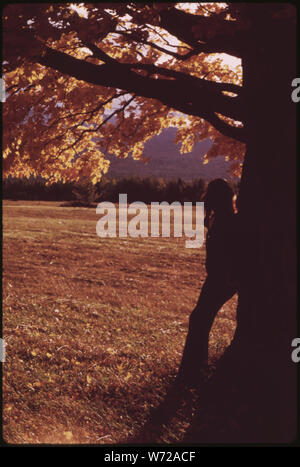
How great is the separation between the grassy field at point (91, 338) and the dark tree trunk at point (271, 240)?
44.3 inches

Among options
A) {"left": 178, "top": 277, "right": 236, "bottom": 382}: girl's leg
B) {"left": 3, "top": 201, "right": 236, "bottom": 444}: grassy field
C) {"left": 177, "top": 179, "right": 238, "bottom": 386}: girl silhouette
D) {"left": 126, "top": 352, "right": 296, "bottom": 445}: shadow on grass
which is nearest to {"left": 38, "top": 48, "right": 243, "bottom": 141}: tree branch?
{"left": 177, "top": 179, "right": 238, "bottom": 386}: girl silhouette

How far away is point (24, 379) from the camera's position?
4.86 meters

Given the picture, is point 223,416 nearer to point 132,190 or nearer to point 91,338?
point 91,338

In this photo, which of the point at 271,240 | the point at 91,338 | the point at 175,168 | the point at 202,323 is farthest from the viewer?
the point at 175,168

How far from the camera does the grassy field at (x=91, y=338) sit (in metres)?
4.11

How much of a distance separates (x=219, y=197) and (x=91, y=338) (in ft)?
12.4

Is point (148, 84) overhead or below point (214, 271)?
overhead

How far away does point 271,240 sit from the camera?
407 cm

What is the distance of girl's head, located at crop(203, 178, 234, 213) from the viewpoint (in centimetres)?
457

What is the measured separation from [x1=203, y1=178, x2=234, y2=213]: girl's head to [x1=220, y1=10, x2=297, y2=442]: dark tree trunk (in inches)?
15.1

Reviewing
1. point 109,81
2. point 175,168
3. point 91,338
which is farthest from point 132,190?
point 175,168

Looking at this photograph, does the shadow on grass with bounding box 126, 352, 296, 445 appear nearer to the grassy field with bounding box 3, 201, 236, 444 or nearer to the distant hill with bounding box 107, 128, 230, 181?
the grassy field with bounding box 3, 201, 236, 444

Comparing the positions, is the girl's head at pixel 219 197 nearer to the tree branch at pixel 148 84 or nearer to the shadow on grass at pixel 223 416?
the tree branch at pixel 148 84
